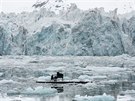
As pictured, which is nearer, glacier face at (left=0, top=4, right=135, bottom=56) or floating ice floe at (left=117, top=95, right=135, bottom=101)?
floating ice floe at (left=117, top=95, right=135, bottom=101)

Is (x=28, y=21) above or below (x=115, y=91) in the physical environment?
above

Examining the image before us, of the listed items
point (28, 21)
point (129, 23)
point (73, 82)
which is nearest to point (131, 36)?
point (129, 23)

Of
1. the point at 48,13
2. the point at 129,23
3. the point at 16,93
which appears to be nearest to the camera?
the point at 16,93

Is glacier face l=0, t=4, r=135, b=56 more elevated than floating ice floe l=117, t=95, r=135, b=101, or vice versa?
glacier face l=0, t=4, r=135, b=56

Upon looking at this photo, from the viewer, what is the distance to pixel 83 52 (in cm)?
4672

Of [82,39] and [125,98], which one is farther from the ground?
[82,39]

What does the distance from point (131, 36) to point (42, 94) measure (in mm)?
36875

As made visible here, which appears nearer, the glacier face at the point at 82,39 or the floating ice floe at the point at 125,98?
the floating ice floe at the point at 125,98

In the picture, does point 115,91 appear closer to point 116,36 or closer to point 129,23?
point 116,36

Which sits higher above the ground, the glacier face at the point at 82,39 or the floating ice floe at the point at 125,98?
the glacier face at the point at 82,39

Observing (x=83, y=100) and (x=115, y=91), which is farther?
(x=115, y=91)

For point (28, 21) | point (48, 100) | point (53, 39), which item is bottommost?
point (48, 100)

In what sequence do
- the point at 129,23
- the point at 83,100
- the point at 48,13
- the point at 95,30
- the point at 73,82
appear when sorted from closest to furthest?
the point at 83,100 < the point at 73,82 < the point at 95,30 < the point at 129,23 < the point at 48,13

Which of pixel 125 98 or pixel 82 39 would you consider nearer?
pixel 125 98
